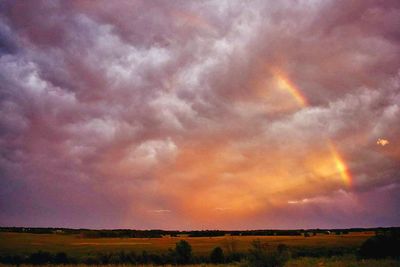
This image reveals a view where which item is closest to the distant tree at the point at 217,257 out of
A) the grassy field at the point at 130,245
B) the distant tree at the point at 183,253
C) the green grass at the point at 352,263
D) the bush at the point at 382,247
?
the grassy field at the point at 130,245

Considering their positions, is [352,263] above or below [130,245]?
below

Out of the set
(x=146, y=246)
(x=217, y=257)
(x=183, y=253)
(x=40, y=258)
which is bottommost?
(x=217, y=257)

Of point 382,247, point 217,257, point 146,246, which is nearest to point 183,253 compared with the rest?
point 217,257

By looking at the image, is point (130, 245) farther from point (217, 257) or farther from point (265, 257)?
point (265, 257)

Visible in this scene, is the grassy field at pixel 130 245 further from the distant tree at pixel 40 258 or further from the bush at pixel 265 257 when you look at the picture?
the bush at pixel 265 257

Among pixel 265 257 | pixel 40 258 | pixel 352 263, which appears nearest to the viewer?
pixel 265 257

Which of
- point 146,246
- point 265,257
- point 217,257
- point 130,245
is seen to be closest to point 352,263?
point 265,257

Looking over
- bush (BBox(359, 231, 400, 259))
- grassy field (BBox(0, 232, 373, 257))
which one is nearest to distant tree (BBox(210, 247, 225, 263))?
grassy field (BBox(0, 232, 373, 257))

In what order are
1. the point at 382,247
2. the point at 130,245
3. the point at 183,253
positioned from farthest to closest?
the point at 130,245 < the point at 183,253 < the point at 382,247

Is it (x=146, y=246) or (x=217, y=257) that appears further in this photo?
(x=146, y=246)

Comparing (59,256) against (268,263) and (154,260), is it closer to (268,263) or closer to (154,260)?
(154,260)

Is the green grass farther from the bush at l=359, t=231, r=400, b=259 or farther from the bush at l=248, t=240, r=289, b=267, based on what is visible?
the bush at l=359, t=231, r=400, b=259

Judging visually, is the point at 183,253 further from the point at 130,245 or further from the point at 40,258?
the point at 130,245

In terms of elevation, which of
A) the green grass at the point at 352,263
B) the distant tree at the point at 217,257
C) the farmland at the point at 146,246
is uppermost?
the farmland at the point at 146,246
